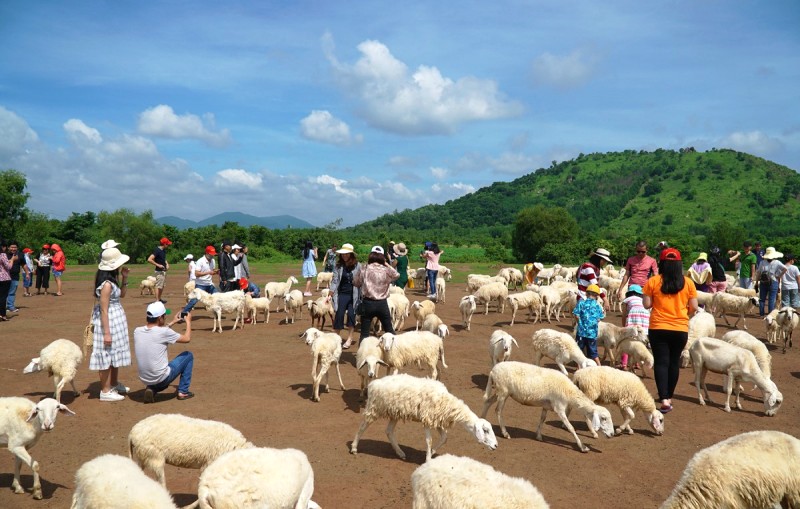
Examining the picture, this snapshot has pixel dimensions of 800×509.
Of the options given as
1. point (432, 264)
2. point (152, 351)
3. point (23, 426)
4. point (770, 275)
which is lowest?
point (23, 426)

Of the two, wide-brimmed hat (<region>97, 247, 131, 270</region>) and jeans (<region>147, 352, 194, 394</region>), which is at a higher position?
wide-brimmed hat (<region>97, 247, 131, 270</region>)

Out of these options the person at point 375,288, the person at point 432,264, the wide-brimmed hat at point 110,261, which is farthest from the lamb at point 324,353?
the person at point 432,264

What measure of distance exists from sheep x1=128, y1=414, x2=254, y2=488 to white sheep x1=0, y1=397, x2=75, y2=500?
2.80 ft

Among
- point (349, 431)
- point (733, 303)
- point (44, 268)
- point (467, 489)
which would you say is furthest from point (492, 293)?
point (44, 268)

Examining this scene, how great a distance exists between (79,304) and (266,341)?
34.1 ft

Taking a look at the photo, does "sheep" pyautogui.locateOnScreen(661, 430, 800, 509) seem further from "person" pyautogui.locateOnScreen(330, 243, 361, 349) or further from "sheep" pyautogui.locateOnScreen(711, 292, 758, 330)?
"sheep" pyautogui.locateOnScreen(711, 292, 758, 330)

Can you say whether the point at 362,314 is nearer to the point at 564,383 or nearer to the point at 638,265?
the point at 564,383

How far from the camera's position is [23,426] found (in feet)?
17.3

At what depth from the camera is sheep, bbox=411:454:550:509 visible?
392cm

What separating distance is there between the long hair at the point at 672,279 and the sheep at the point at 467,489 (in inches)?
181

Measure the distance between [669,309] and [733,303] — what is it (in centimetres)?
1014

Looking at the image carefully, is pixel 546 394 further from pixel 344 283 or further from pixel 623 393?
pixel 344 283

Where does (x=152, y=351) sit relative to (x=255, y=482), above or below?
above

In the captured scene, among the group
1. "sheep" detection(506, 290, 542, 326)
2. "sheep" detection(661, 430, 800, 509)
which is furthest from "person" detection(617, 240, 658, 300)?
"sheep" detection(661, 430, 800, 509)
